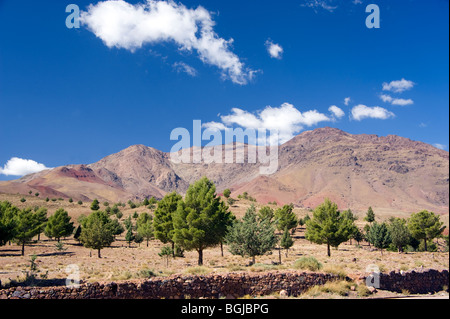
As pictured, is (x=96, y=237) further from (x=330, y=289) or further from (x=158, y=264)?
(x=330, y=289)

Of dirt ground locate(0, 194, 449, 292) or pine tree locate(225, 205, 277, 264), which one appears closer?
dirt ground locate(0, 194, 449, 292)

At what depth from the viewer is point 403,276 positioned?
19.3 m

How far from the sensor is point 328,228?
142ft

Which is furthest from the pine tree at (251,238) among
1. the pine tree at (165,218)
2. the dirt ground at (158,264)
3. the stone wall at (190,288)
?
the pine tree at (165,218)

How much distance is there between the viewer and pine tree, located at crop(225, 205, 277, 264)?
27.0 m

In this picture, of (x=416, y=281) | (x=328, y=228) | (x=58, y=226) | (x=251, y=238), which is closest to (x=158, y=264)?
(x=251, y=238)

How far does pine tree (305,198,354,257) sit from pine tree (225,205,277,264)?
19146 mm

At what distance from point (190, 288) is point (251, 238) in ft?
43.6

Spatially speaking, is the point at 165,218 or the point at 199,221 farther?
the point at 165,218

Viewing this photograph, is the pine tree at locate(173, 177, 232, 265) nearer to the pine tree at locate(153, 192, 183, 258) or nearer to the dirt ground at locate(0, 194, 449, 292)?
the dirt ground at locate(0, 194, 449, 292)

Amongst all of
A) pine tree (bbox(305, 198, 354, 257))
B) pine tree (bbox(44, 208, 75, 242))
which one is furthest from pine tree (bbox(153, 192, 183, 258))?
pine tree (bbox(44, 208, 75, 242))

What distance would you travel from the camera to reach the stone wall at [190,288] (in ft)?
40.4
